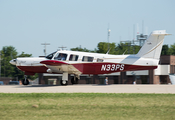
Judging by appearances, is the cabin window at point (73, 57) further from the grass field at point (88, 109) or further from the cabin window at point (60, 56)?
the grass field at point (88, 109)

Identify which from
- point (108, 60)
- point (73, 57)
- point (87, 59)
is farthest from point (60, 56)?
point (108, 60)

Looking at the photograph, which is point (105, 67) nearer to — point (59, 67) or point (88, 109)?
point (59, 67)

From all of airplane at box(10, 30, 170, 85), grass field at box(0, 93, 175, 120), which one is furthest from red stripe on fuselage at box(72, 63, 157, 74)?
grass field at box(0, 93, 175, 120)

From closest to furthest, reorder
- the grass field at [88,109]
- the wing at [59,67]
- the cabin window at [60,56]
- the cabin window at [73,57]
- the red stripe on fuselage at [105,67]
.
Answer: the grass field at [88,109] < the wing at [59,67] < the cabin window at [60,56] < the cabin window at [73,57] < the red stripe on fuselage at [105,67]

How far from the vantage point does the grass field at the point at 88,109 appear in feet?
28.4

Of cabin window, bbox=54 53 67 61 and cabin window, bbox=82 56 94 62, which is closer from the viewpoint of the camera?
cabin window, bbox=54 53 67 61

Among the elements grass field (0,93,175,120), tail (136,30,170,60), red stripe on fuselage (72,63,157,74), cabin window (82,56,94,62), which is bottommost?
grass field (0,93,175,120)

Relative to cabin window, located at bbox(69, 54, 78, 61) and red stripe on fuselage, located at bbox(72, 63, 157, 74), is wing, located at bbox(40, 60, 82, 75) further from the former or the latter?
cabin window, located at bbox(69, 54, 78, 61)

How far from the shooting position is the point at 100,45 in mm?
78625

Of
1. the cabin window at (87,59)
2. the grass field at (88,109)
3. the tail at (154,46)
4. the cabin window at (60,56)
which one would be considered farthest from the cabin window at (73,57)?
the grass field at (88,109)

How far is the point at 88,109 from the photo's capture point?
9805mm

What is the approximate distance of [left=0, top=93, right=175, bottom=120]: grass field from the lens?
28.4 feet

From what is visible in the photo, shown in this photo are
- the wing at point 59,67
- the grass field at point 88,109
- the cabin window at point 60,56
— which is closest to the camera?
the grass field at point 88,109

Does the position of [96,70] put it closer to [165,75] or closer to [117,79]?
[117,79]
